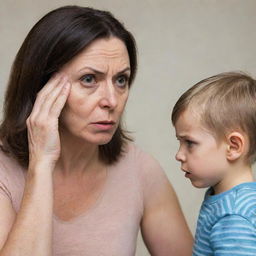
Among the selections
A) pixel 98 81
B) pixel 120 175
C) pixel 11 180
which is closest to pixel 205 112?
pixel 98 81

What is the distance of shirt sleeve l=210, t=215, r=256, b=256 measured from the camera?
1190 millimetres

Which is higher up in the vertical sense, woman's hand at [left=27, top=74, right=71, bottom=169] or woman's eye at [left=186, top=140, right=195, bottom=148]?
woman's hand at [left=27, top=74, right=71, bottom=169]

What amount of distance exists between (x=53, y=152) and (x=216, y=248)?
493 mm

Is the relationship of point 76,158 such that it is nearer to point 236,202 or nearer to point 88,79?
point 88,79

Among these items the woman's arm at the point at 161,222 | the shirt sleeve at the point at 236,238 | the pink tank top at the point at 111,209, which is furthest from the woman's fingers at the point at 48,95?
the shirt sleeve at the point at 236,238

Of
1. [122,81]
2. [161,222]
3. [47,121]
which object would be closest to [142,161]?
[161,222]

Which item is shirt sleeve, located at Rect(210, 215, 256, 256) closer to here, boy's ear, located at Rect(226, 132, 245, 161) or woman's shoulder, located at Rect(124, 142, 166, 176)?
boy's ear, located at Rect(226, 132, 245, 161)

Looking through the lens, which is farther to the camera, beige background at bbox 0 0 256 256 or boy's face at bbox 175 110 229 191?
beige background at bbox 0 0 256 256

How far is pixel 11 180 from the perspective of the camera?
58.9 inches

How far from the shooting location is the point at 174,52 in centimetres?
259

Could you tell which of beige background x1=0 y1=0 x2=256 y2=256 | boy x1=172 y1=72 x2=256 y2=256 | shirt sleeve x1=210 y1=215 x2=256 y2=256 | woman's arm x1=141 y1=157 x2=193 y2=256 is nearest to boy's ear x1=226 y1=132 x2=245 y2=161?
boy x1=172 y1=72 x2=256 y2=256

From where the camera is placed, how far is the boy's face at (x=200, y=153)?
132 cm

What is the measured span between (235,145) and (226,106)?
101 mm

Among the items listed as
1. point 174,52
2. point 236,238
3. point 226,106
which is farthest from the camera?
point 174,52
